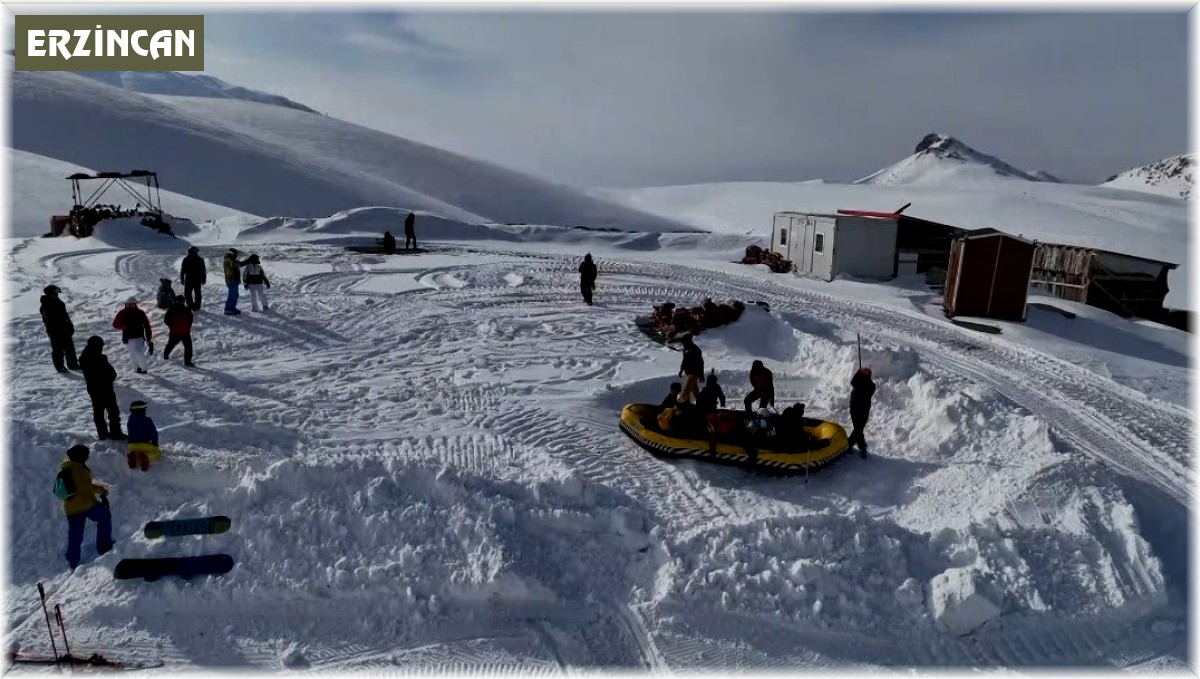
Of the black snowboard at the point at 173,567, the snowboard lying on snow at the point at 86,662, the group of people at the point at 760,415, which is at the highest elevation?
the group of people at the point at 760,415

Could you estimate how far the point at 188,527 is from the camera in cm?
732

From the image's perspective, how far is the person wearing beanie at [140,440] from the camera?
332 inches

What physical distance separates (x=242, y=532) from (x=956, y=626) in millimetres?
6766

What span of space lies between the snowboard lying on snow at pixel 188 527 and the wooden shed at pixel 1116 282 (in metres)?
21.0

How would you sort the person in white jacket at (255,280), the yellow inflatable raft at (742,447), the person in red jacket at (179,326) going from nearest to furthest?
the yellow inflatable raft at (742,447)
the person in red jacket at (179,326)
the person in white jacket at (255,280)

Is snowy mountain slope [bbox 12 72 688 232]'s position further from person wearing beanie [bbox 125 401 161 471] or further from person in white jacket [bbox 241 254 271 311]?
person wearing beanie [bbox 125 401 161 471]

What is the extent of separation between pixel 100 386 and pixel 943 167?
147985mm

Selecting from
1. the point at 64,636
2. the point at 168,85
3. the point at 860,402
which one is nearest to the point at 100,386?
the point at 64,636

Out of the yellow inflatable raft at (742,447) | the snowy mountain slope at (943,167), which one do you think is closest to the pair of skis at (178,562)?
the yellow inflatable raft at (742,447)

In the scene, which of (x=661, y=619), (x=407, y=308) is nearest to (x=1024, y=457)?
(x=661, y=619)

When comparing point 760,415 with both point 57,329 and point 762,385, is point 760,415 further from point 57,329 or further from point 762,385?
point 57,329

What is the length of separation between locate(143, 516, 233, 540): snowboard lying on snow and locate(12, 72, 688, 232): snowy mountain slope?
43.0 meters

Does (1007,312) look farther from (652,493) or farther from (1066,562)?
(652,493)

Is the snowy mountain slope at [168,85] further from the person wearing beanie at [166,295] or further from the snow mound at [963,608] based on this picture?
the snow mound at [963,608]
